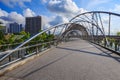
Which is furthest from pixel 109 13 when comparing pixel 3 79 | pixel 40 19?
pixel 40 19

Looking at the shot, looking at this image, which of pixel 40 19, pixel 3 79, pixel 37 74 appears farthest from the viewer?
pixel 40 19

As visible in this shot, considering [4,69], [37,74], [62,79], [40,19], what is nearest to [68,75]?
[62,79]

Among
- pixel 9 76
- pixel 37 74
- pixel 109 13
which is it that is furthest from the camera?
pixel 109 13

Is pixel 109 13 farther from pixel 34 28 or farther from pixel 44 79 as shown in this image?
pixel 34 28

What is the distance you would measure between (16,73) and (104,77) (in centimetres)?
372

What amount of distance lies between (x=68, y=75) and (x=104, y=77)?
149 centimetres

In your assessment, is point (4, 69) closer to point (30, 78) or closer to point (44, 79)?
point (30, 78)

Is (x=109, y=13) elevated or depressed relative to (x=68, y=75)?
elevated

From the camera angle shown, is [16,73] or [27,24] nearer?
[16,73]

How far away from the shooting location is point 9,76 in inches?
314

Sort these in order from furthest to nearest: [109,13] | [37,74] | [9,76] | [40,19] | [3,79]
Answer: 1. [40,19]
2. [109,13]
3. [37,74]
4. [9,76]
5. [3,79]

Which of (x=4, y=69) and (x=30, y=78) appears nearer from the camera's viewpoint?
(x=30, y=78)

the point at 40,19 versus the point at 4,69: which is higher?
the point at 40,19

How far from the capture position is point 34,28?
474 ft
